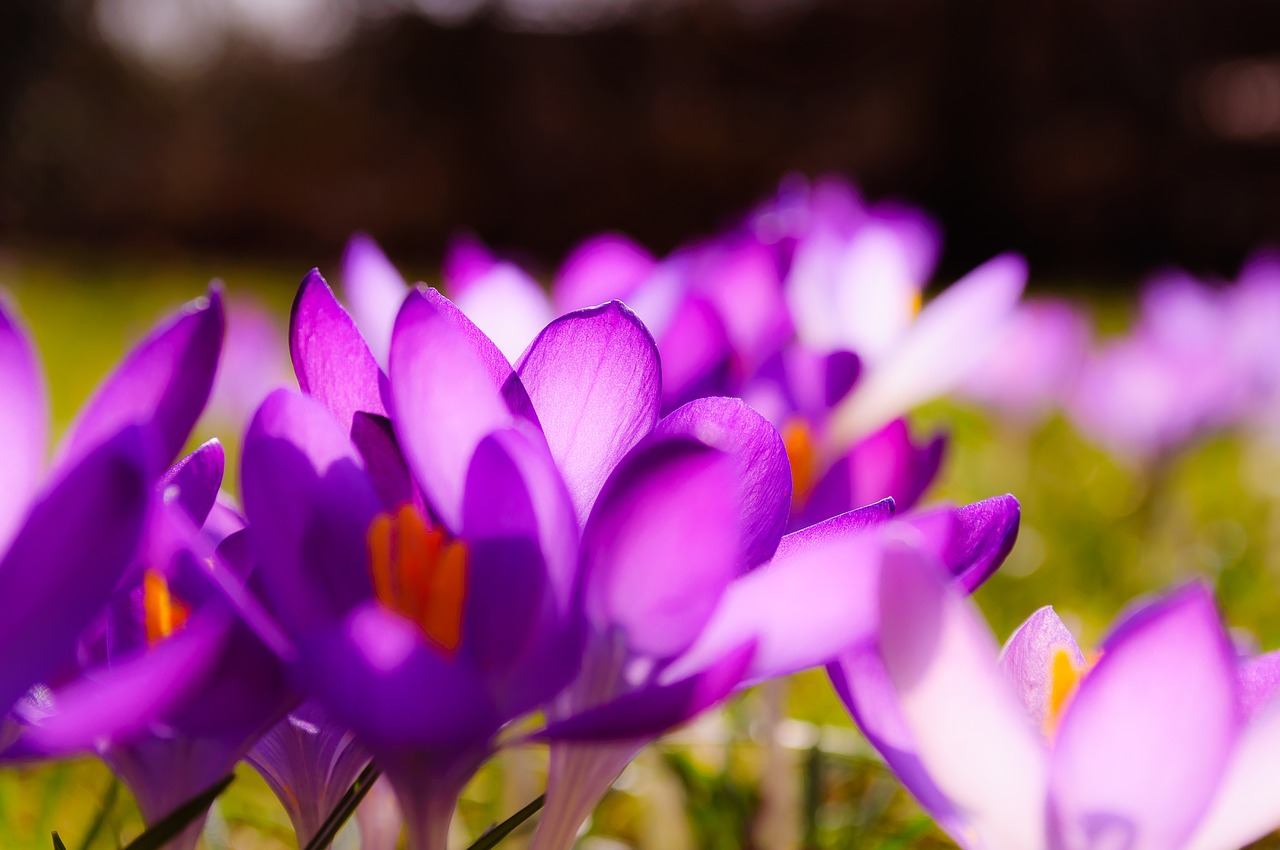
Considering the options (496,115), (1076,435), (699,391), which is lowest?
(699,391)

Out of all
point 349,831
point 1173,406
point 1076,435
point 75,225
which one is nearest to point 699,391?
point 349,831

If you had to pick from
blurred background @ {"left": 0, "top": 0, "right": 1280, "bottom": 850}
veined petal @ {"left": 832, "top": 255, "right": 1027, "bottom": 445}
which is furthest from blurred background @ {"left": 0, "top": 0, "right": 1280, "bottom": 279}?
veined petal @ {"left": 832, "top": 255, "right": 1027, "bottom": 445}

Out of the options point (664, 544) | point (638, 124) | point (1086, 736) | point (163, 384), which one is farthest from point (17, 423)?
point (638, 124)

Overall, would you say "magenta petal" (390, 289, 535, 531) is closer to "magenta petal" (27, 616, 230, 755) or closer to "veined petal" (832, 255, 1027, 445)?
"magenta petal" (27, 616, 230, 755)

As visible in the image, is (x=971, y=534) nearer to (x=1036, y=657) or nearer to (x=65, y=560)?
(x=1036, y=657)

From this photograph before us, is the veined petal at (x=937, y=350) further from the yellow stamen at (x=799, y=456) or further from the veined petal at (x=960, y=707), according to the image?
the veined petal at (x=960, y=707)

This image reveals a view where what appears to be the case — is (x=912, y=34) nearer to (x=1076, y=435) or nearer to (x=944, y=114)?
(x=944, y=114)
